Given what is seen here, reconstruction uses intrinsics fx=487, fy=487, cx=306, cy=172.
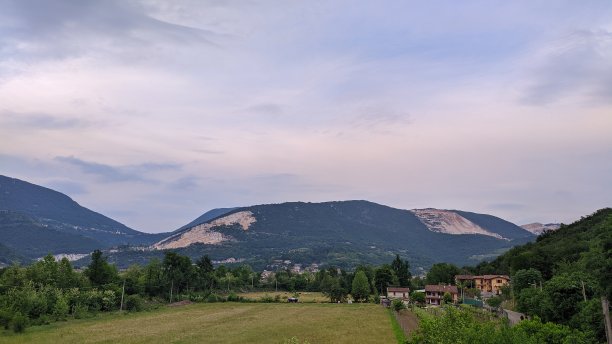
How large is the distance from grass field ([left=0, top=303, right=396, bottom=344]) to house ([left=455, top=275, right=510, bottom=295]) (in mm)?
60901

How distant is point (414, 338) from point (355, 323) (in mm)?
41470

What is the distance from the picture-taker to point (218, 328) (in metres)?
62.8

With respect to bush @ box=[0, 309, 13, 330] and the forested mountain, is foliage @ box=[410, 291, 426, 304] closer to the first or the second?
the forested mountain

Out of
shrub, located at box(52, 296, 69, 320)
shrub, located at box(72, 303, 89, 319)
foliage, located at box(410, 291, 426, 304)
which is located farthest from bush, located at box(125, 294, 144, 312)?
foliage, located at box(410, 291, 426, 304)

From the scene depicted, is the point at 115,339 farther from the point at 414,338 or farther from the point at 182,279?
the point at 182,279

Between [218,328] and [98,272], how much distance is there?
50.4 m

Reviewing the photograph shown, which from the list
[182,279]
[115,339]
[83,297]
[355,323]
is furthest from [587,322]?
[182,279]

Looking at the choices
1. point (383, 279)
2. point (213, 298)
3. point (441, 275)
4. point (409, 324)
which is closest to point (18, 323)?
point (409, 324)

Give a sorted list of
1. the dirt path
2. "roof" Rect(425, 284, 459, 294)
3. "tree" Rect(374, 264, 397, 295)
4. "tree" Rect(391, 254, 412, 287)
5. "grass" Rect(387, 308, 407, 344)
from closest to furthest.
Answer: "grass" Rect(387, 308, 407, 344)
the dirt path
"roof" Rect(425, 284, 459, 294)
"tree" Rect(374, 264, 397, 295)
"tree" Rect(391, 254, 412, 287)

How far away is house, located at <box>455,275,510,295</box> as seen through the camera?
132 meters

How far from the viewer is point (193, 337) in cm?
5362

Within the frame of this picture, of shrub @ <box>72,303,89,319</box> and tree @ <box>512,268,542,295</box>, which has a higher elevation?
tree @ <box>512,268,542,295</box>

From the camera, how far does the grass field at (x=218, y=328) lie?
172 ft

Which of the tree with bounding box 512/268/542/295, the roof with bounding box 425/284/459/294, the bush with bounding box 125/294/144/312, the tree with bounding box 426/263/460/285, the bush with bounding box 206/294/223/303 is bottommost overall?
the bush with bounding box 206/294/223/303
